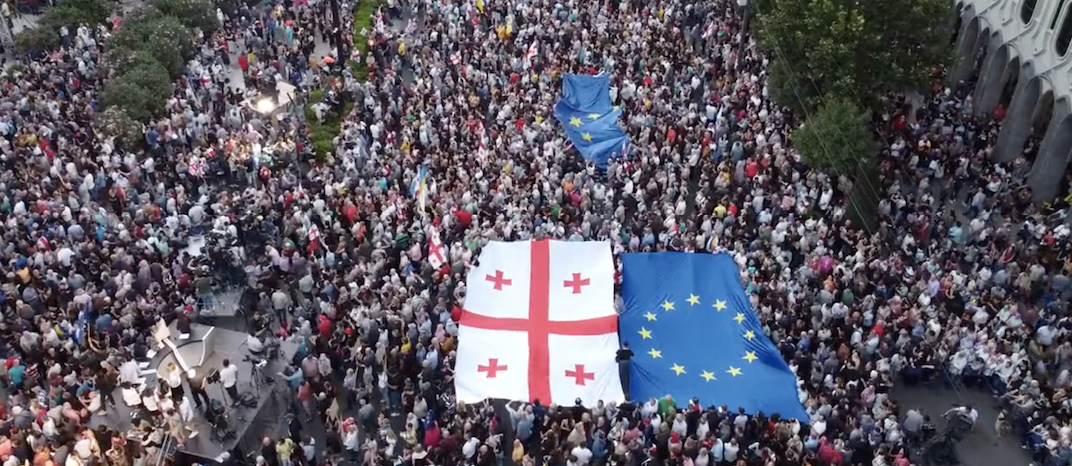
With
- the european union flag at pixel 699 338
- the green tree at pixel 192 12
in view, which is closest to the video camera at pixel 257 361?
the european union flag at pixel 699 338

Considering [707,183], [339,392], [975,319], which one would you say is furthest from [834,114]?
[339,392]

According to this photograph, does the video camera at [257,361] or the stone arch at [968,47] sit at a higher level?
the stone arch at [968,47]

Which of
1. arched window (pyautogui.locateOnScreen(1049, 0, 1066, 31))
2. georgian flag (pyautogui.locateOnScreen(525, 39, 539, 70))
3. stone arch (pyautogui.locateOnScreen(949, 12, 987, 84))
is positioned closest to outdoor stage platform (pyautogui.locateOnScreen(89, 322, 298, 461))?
georgian flag (pyautogui.locateOnScreen(525, 39, 539, 70))

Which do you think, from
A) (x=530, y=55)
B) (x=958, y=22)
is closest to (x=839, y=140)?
(x=530, y=55)

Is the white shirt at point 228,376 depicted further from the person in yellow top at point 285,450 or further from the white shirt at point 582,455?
the white shirt at point 582,455

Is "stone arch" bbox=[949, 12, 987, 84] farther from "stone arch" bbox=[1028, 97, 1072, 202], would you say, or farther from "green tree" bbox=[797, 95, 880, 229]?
"green tree" bbox=[797, 95, 880, 229]

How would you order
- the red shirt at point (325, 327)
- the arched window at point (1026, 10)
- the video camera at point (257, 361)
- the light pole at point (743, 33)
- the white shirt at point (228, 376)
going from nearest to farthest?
the white shirt at point (228, 376)
the video camera at point (257, 361)
the red shirt at point (325, 327)
the arched window at point (1026, 10)
the light pole at point (743, 33)
